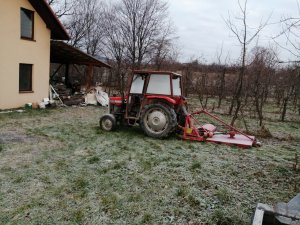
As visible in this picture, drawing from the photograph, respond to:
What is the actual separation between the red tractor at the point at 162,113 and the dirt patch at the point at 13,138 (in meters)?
2.16

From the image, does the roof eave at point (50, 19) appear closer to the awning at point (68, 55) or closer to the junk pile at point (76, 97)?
the awning at point (68, 55)

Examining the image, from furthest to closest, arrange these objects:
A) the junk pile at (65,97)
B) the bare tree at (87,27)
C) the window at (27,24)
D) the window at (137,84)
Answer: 1. the bare tree at (87,27)
2. the junk pile at (65,97)
3. the window at (27,24)
4. the window at (137,84)

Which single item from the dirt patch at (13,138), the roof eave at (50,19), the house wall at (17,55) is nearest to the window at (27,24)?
the house wall at (17,55)

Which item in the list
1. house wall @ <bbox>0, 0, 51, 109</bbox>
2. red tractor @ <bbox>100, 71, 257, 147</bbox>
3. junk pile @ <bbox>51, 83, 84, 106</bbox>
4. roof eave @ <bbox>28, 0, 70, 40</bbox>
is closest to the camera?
red tractor @ <bbox>100, 71, 257, 147</bbox>

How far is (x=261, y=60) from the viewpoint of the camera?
582 inches

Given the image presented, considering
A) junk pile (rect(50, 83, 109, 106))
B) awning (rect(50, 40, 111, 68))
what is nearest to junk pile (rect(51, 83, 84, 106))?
junk pile (rect(50, 83, 109, 106))

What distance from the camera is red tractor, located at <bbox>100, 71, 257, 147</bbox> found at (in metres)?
8.28

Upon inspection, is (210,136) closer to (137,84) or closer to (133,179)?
(137,84)

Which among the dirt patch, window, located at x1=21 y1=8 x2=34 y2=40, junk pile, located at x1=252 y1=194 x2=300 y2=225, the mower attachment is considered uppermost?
window, located at x1=21 y1=8 x2=34 y2=40

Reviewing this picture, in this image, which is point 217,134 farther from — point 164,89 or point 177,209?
point 177,209

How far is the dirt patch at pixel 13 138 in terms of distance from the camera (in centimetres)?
757

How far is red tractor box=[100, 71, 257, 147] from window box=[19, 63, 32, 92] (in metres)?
6.47

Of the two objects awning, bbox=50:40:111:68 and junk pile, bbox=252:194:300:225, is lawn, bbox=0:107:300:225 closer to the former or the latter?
junk pile, bbox=252:194:300:225

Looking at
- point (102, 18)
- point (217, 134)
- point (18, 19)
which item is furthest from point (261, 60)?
point (102, 18)
